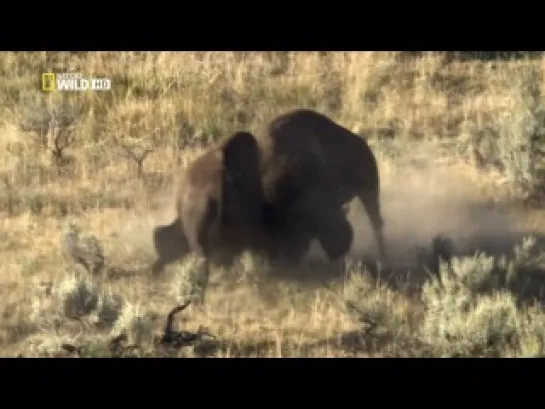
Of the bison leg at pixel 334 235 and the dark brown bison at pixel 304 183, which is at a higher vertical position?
the dark brown bison at pixel 304 183

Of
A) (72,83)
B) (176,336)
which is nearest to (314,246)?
(176,336)

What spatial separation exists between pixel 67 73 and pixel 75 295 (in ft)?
15.3

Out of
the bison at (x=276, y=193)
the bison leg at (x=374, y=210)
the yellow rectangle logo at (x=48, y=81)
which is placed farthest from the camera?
the yellow rectangle logo at (x=48, y=81)

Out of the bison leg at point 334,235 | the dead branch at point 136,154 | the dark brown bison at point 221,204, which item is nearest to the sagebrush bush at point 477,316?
the bison leg at point 334,235

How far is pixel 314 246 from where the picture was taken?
8.81m

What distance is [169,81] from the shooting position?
11.7m

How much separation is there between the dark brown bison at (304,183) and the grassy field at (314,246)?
1.03 ft

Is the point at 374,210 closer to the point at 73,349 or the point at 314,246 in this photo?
the point at 314,246

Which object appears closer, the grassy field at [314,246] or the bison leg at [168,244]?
the grassy field at [314,246]

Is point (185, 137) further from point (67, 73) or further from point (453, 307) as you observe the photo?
point (453, 307)

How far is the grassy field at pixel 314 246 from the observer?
24.5 ft

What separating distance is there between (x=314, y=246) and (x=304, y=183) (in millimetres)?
732

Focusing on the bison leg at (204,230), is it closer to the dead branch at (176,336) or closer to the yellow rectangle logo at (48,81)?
the dead branch at (176,336)

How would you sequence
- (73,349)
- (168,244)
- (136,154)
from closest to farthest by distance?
(73,349), (168,244), (136,154)
